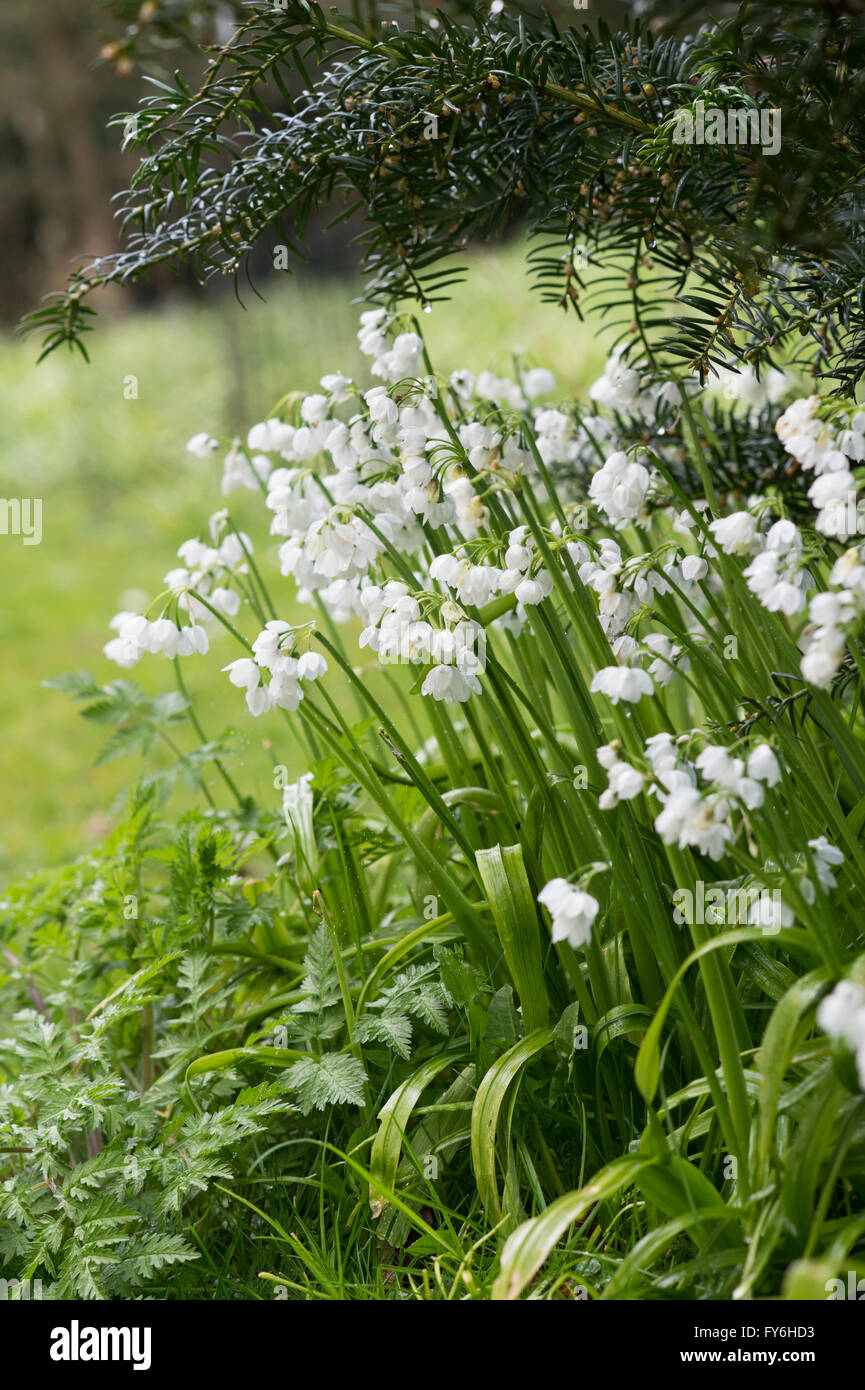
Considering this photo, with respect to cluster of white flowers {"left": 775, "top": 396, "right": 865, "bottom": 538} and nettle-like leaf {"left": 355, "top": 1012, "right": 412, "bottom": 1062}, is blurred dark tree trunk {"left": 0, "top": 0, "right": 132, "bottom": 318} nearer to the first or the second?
nettle-like leaf {"left": 355, "top": 1012, "right": 412, "bottom": 1062}

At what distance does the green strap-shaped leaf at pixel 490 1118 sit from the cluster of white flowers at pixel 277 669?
57 cm

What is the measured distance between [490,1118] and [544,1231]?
24 centimetres

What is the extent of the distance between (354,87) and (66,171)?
1071cm

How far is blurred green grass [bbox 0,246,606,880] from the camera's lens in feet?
13.9

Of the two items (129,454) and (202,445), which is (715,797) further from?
(129,454)

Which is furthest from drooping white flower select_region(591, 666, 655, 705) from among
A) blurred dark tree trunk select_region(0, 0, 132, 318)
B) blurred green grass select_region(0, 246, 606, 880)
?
blurred dark tree trunk select_region(0, 0, 132, 318)

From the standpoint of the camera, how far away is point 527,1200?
1613 mm

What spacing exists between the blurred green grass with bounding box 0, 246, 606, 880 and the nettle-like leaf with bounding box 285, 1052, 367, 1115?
7.00ft

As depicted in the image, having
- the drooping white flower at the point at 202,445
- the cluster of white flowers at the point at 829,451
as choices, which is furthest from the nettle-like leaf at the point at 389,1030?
the drooping white flower at the point at 202,445

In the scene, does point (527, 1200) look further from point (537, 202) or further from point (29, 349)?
point (29, 349)

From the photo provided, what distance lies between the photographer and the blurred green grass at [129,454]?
4238 mm
